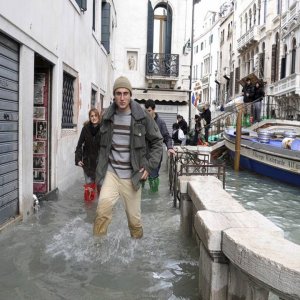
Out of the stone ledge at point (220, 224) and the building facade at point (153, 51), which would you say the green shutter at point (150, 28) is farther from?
the stone ledge at point (220, 224)

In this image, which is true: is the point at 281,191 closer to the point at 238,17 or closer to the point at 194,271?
the point at 194,271

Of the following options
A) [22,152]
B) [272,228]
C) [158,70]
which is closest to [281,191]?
[22,152]

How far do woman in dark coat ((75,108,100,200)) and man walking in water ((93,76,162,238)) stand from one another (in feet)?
7.21

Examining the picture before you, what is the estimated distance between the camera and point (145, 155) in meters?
4.70

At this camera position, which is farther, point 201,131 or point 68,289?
point 201,131

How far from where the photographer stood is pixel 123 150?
15.2ft

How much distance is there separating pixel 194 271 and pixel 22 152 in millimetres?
2912

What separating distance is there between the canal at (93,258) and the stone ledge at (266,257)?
3.54ft

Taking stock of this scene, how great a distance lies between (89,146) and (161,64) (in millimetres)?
16026

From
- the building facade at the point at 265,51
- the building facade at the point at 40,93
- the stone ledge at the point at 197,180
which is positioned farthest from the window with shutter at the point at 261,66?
the stone ledge at the point at 197,180

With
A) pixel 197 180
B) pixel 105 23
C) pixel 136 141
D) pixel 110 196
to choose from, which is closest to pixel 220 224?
pixel 136 141

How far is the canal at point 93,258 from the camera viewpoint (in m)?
3.87

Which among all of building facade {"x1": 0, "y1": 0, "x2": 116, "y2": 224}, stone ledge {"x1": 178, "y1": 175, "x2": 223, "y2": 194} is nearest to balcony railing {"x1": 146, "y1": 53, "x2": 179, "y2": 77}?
building facade {"x1": 0, "y1": 0, "x2": 116, "y2": 224}

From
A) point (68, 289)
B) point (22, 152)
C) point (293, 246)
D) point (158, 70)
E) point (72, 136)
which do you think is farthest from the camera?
point (158, 70)
